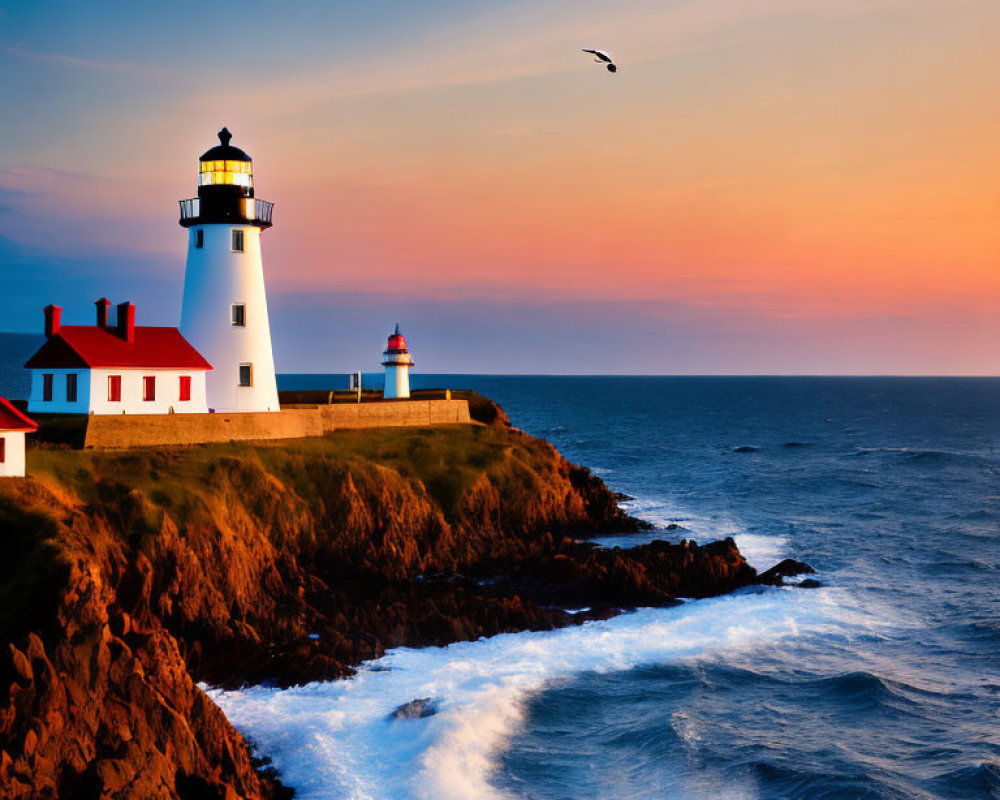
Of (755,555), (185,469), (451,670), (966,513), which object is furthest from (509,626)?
(966,513)

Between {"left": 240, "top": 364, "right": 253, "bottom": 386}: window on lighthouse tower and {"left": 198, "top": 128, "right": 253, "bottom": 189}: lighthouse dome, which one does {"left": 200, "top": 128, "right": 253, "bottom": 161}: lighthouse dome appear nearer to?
{"left": 198, "top": 128, "right": 253, "bottom": 189}: lighthouse dome

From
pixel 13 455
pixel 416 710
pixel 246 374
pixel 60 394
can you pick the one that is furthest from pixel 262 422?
pixel 416 710

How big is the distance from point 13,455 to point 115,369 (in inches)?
390

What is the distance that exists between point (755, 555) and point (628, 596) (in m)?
12.5

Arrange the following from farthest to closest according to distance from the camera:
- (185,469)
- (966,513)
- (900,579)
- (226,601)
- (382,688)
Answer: (966,513)
(900,579)
(185,469)
(226,601)
(382,688)

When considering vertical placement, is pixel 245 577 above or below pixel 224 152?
below

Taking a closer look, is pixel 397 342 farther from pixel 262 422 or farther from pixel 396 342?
pixel 262 422

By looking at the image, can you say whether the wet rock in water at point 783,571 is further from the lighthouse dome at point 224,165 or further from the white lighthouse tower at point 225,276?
the lighthouse dome at point 224,165

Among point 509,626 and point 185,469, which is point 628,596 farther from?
point 185,469

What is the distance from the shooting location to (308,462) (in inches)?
1633

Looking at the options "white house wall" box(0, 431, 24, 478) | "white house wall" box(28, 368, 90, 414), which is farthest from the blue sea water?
"white house wall" box(28, 368, 90, 414)

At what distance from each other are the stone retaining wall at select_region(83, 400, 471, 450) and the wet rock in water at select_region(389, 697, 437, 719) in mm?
19273

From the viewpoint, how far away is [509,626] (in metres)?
33.8

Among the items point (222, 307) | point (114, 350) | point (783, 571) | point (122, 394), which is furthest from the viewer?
point (222, 307)
